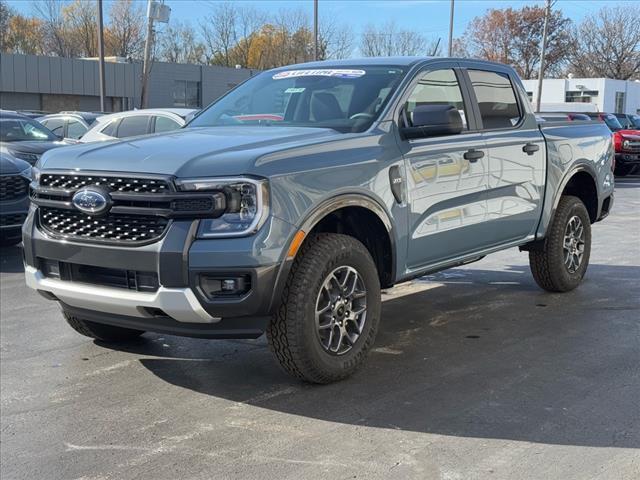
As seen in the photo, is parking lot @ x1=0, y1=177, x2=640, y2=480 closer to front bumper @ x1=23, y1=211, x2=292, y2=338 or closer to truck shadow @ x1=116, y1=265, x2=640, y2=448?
truck shadow @ x1=116, y1=265, x2=640, y2=448

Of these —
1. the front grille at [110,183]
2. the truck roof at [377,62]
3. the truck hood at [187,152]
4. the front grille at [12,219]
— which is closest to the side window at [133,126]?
the front grille at [12,219]

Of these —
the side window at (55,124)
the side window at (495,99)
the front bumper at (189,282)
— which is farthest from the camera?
the side window at (55,124)

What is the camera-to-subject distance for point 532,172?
20.7 ft

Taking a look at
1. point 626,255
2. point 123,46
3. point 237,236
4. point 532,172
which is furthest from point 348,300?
point 123,46

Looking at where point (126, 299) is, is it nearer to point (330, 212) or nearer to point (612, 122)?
point (330, 212)

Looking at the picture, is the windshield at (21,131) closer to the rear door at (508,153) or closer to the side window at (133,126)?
the side window at (133,126)

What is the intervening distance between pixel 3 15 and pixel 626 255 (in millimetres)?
68692

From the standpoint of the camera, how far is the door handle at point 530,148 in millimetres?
6223

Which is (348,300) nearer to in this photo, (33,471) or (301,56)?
(33,471)

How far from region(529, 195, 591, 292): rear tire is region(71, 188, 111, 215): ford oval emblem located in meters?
4.15

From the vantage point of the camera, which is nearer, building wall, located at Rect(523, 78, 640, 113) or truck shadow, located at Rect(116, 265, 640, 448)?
truck shadow, located at Rect(116, 265, 640, 448)

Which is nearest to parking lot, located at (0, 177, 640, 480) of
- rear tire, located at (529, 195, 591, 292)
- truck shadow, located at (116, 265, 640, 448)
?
truck shadow, located at (116, 265, 640, 448)

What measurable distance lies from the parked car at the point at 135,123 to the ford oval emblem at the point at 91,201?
26.9ft

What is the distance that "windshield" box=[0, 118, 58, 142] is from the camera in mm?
12367
